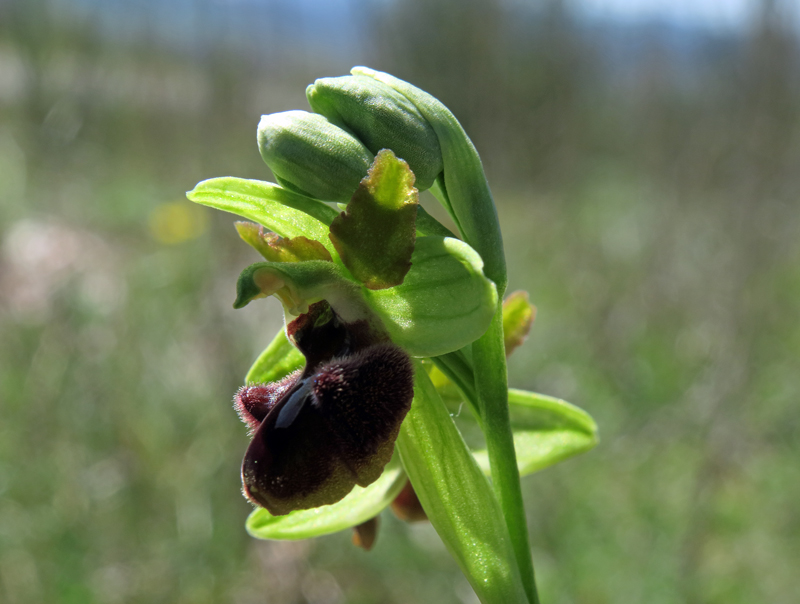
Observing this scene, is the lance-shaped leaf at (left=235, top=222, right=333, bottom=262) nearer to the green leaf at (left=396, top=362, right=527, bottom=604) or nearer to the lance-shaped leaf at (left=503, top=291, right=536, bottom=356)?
the green leaf at (left=396, top=362, right=527, bottom=604)

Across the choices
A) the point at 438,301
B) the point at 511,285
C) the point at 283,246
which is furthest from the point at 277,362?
the point at 511,285

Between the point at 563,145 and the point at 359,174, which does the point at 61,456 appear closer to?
the point at 359,174

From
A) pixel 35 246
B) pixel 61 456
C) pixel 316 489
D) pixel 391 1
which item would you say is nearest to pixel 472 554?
pixel 316 489

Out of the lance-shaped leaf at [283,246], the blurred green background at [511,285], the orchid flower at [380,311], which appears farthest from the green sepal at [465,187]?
the blurred green background at [511,285]

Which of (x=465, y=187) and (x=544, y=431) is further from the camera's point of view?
(x=544, y=431)

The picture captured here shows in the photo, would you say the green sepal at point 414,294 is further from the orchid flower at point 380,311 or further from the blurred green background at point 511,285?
the blurred green background at point 511,285

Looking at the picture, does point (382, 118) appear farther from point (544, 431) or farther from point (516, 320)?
point (544, 431)

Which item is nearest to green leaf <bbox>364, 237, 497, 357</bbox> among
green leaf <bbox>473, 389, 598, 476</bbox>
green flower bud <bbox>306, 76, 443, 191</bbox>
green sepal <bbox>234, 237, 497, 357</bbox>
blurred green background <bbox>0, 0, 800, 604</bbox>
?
green sepal <bbox>234, 237, 497, 357</bbox>
